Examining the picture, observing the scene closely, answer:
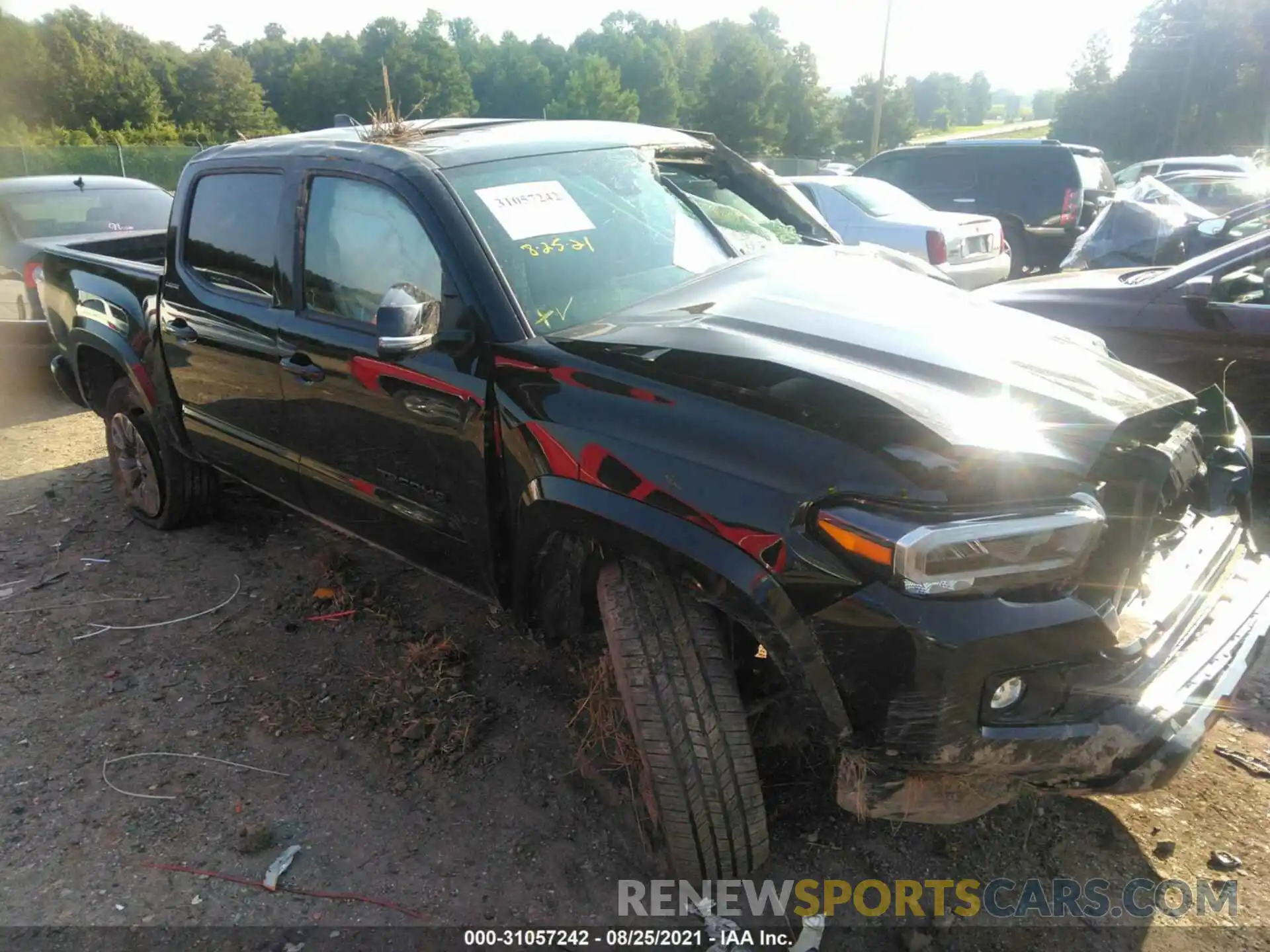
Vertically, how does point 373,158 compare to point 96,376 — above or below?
above

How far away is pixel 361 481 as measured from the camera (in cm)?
315

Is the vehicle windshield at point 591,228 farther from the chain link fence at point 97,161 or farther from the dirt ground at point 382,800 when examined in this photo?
the chain link fence at point 97,161

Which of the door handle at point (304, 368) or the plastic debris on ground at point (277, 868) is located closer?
the plastic debris on ground at point (277, 868)

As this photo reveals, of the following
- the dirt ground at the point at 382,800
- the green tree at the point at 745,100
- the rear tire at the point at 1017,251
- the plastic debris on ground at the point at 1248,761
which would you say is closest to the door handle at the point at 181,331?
the dirt ground at the point at 382,800

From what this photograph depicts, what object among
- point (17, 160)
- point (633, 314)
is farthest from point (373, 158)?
point (17, 160)

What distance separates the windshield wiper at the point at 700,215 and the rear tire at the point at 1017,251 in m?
8.75

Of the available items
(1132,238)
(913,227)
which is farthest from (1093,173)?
(913,227)

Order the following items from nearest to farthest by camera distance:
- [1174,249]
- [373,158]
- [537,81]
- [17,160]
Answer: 1. [373,158]
2. [1174,249]
3. [17,160]
4. [537,81]

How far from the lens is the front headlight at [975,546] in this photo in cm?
185

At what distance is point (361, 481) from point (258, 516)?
2.20 metres

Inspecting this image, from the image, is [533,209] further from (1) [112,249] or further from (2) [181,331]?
(1) [112,249]

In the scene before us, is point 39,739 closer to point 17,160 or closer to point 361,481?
point 361,481

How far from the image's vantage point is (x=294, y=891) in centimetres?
247

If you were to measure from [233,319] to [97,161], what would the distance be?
2894cm
